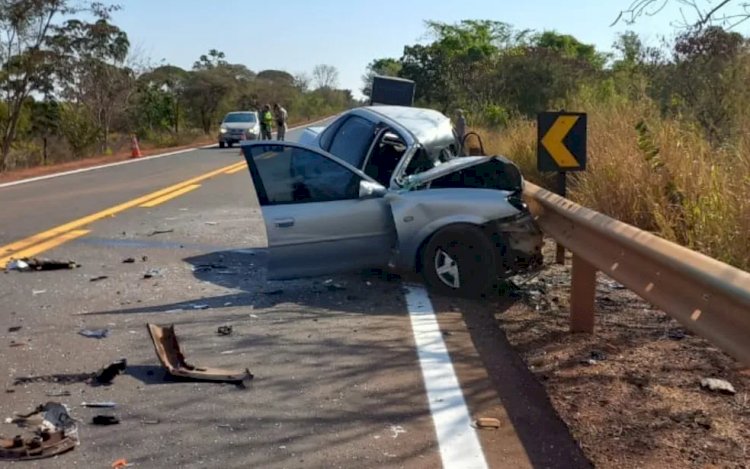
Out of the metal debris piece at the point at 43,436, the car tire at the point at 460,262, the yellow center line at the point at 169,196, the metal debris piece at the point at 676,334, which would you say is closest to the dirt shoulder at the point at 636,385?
the metal debris piece at the point at 676,334

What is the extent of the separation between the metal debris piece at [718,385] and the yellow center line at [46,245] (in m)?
7.15

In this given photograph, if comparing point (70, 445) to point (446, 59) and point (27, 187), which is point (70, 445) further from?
point (446, 59)

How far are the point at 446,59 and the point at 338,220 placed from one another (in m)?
41.9

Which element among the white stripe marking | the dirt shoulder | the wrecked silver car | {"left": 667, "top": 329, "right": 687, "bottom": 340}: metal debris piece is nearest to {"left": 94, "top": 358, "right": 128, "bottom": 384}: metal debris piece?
the white stripe marking

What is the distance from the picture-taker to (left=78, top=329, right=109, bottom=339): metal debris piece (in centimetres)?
650

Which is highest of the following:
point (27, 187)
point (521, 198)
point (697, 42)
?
point (697, 42)

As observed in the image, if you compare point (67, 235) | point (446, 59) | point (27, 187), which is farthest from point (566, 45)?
point (67, 235)

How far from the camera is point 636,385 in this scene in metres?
5.22

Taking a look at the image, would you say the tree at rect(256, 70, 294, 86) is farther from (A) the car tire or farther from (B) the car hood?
(A) the car tire

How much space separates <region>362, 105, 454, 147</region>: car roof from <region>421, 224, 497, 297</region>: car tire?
1405 millimetres

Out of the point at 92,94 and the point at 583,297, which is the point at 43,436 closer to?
the point at 583,297

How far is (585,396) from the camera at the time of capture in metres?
5.10

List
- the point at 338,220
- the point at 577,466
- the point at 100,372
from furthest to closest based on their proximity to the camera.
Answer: the point at 338,220, the point at 100,372, the point at 577,466

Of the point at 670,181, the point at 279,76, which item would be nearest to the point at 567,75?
the point at 670,181
